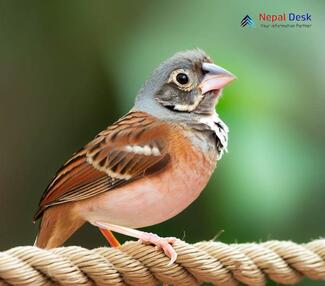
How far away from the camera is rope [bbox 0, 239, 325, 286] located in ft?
3.28

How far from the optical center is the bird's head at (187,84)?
1390 millimetres

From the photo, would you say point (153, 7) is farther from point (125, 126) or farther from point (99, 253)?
point (99, 253)

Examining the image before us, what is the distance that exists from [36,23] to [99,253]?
66 cm

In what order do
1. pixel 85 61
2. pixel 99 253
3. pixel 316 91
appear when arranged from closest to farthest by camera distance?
1. pixel 99 253
2. pixel 85 61
3. pixel 316 91

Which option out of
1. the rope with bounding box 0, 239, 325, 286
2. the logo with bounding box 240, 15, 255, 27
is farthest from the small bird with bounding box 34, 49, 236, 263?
the logo with bounding box 240, 15, 255, 27

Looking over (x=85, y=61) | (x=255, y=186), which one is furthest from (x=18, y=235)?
(x=255, y=186)

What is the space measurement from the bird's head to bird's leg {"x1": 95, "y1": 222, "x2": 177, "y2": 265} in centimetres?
24

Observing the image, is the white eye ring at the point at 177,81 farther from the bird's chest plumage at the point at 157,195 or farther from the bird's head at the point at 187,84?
the bird's chest plumage at the point at 157,195

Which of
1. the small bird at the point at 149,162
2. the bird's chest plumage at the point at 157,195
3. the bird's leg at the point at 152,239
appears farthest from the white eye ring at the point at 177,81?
the bird's leg at the point at 152,239

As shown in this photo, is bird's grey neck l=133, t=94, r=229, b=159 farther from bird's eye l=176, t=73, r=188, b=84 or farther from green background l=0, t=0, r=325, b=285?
green background l=0, t=0, r=325, b=285

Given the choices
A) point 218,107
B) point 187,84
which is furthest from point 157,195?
point 218,107

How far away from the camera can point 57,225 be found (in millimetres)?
1320

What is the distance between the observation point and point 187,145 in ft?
4.39

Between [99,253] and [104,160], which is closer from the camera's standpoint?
[99,253]
